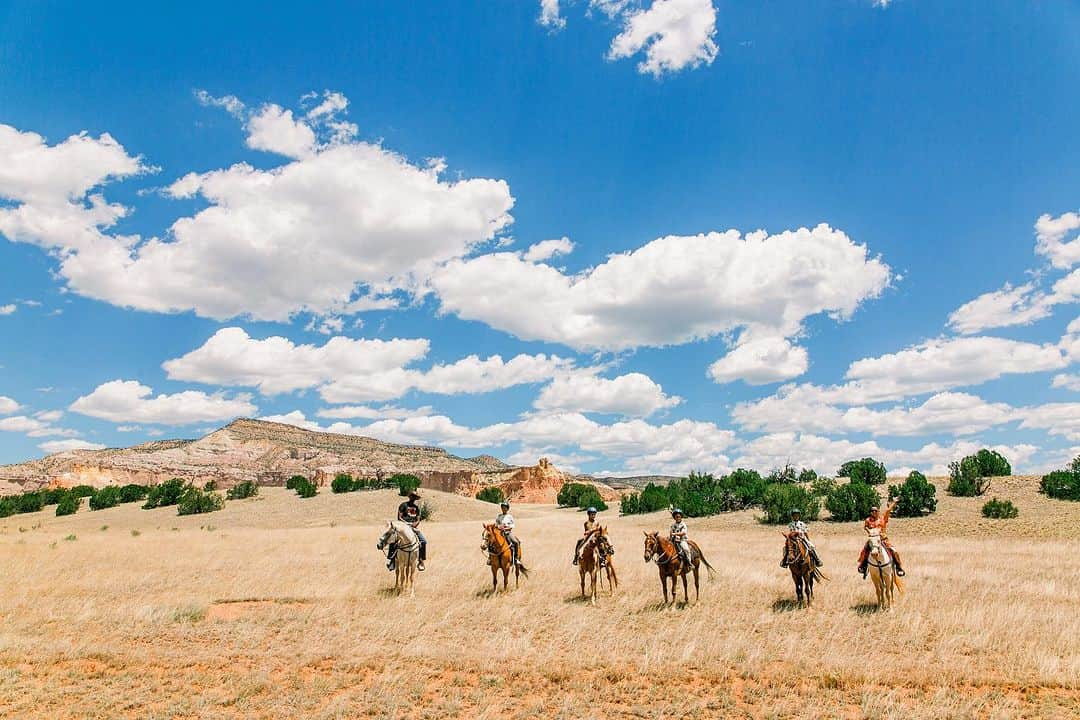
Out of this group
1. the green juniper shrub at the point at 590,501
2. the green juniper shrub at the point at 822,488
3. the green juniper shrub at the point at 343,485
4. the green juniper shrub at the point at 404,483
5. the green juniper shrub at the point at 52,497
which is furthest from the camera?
the green juniper shrub at the point at 590,501

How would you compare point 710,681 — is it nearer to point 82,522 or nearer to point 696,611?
point 696,611

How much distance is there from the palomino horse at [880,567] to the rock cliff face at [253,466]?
79870 mm

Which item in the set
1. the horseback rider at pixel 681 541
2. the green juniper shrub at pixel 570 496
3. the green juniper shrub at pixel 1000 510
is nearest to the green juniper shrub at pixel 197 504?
the green juniper shrub at pixel 570 496

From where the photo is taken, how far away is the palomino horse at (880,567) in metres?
15.2

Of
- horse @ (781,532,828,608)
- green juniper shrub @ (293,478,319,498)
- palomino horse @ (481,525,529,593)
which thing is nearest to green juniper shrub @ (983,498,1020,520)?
horse @ (781,532,828,608)

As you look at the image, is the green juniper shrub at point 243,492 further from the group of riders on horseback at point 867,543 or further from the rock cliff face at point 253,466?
the group of riders on horseback at point 867,543

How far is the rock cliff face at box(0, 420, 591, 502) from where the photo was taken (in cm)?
10088

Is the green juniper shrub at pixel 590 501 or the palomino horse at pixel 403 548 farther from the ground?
the palomino horse at pixel 403 548

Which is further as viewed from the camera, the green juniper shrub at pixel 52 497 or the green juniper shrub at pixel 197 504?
the green juniper shrub at pixel 52 497

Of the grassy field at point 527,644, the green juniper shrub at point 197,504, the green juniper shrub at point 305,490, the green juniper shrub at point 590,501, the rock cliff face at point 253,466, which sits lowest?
the green juniper shrub at point 590,501

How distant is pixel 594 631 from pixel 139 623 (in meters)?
10.4

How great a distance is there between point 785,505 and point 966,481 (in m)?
14.1

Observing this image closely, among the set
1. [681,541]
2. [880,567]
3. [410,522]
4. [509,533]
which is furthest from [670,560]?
[410,522]

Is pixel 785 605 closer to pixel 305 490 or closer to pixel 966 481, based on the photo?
pixel 966 481
